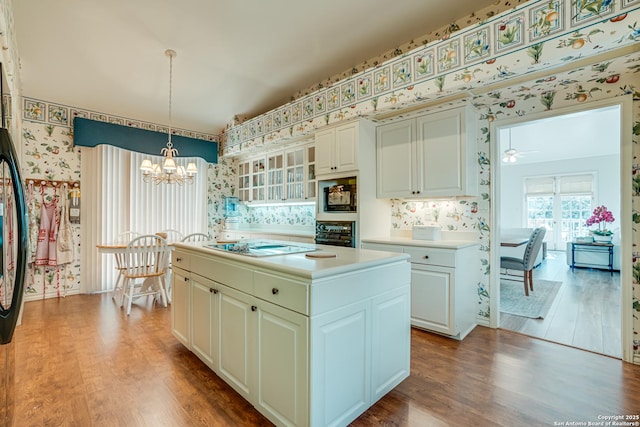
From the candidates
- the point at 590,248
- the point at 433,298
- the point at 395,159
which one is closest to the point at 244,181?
the point at 395,159

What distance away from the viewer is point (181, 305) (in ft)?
8.15

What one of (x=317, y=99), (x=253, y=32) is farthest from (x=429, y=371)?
(x=253, y=32)

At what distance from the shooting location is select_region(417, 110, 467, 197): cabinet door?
2967 mm

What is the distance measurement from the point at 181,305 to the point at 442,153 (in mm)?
2743

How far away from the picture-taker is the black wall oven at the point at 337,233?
3.43m

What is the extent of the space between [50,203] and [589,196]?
1087cm

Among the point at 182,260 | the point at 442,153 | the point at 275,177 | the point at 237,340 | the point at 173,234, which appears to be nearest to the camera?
the point at 237,340

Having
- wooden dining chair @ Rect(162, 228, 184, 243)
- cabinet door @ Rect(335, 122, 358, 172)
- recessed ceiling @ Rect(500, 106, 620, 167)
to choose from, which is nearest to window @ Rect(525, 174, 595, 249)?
recessed ceiling @ Rect(500, 106, 620, 167)

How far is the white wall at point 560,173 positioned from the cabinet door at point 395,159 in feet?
14.2

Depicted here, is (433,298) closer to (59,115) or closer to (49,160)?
(49,160)

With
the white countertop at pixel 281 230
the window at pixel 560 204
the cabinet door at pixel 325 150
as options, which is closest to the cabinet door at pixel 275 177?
the white countertop at pixel 281 230

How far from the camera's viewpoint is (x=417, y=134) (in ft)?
10.6

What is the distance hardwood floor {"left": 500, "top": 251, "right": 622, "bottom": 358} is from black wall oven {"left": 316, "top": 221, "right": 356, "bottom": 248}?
5.81 ft

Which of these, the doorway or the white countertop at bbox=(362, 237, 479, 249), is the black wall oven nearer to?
the white countertop at bbox=(362, 237, 479, 249)
